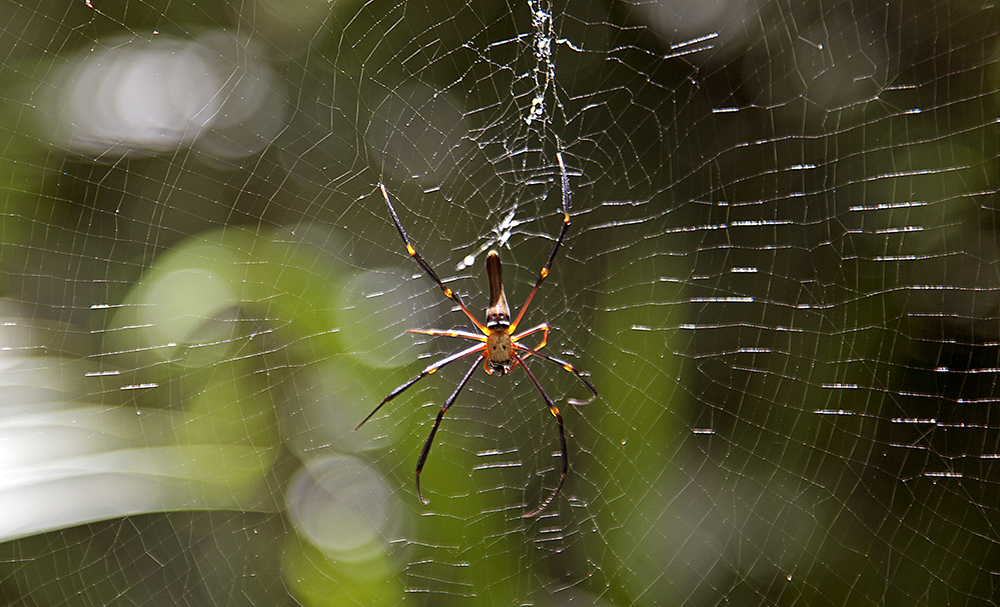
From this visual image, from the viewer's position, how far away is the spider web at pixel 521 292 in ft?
7.73

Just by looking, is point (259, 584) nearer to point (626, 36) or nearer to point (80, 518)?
point (80, 518)

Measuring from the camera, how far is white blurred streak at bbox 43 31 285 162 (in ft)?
9.05

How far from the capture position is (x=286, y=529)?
2.61 metres

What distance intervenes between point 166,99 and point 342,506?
6.87 ft

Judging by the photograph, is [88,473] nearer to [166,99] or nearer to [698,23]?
[166,99]

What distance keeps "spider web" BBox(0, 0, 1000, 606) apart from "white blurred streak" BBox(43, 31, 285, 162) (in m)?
0.02

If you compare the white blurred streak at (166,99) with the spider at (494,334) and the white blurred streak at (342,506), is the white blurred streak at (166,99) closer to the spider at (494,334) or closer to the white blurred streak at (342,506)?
the spider at (494,334)

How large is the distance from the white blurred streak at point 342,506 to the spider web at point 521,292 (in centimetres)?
2

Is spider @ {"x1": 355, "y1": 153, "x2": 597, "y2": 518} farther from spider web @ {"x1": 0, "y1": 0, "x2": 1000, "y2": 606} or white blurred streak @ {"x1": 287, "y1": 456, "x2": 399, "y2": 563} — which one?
white blurred streak @ {"x1": 287, "y1": 456, "x2": 399, "y2": 563}

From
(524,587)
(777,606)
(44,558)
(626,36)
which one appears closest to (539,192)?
(626,36)

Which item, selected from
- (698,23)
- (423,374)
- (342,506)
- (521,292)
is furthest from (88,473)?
(698,23)

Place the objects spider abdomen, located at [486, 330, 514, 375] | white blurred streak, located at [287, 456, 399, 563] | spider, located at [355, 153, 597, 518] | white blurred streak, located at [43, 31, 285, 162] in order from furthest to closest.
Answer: white blurred streak, located at [43, 31, 285, 162], white blurred streak, located at [287, 456, 399, 563], spider abdomen, located at [486, 330, 514, 375], spider, located at [355, 153, 597, 518]

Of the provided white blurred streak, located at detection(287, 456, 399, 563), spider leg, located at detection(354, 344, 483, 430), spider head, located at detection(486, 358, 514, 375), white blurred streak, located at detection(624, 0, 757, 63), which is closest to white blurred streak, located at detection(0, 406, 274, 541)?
white blurred streak, located at detection(287, 456, 399, 563)

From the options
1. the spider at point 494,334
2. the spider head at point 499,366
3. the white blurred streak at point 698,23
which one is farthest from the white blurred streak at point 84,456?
the white blurred streak at point 698,23
